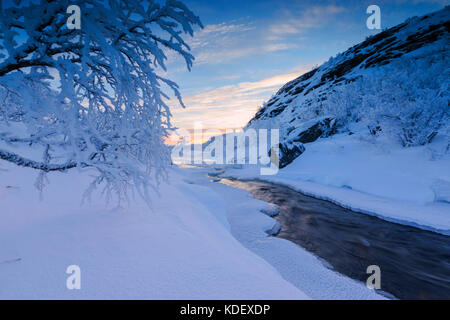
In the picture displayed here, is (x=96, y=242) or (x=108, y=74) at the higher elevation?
(x=108, y=74)

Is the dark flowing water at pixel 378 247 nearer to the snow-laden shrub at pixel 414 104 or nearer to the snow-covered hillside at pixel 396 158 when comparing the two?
the snow-covered hillside at pixel 396 158

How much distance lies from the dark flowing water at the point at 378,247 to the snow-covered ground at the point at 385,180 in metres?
0.80

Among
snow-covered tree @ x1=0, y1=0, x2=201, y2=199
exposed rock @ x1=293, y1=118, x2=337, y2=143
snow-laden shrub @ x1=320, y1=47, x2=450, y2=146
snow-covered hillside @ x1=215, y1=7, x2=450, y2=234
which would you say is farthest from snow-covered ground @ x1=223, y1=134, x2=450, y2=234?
snow-covered tree @ x1=0, y1=0, x2=201, y2=199

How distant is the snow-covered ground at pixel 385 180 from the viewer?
708 centimetres

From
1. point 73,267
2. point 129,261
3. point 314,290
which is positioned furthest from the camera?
point 314,290

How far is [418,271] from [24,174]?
425 inches

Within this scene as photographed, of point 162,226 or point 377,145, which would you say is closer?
point 162,226

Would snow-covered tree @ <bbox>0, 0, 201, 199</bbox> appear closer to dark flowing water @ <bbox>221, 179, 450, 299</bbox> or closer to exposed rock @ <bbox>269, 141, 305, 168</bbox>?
dark flowing water @ <bbox>221, 179, 450, 299</bbox>

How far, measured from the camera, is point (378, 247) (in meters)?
Result: 5.38

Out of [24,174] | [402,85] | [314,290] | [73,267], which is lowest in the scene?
[314,290]

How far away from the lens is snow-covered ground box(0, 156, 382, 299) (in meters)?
1.96

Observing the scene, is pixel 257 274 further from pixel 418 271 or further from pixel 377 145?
pixel 377 145

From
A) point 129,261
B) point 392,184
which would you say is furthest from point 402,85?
point 129,261

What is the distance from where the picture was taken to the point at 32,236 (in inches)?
105
